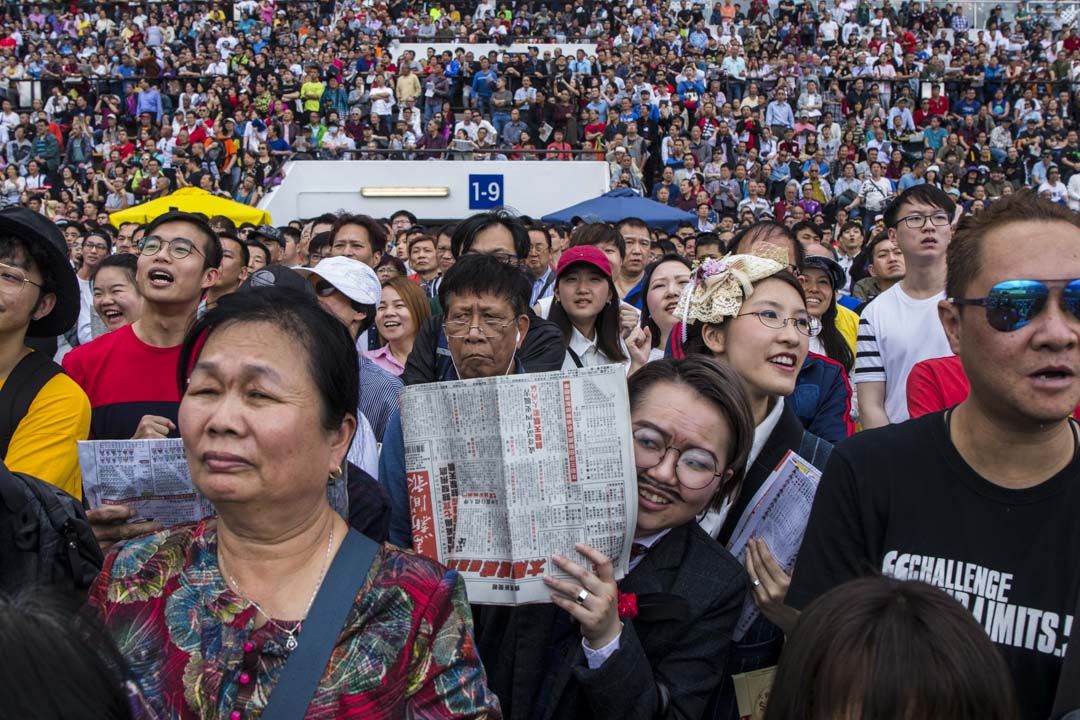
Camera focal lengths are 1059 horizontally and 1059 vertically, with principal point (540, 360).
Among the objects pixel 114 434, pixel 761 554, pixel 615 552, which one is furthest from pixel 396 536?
pixel 114 434

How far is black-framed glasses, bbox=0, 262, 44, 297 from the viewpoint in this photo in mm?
2908

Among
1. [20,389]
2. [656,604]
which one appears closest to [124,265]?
[20,389]

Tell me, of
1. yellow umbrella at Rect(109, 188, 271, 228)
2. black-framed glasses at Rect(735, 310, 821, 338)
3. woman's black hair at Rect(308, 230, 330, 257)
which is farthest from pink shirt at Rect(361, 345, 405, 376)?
yellow umbrella at Rect(109, 188, 271, 228)

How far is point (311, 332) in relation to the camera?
6.58ft

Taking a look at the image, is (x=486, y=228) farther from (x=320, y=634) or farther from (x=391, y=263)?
(x=320, y=634)

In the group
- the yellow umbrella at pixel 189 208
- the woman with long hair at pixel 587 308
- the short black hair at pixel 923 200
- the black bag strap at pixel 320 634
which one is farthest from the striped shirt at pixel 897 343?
the yellow umbrella at pixel 189 208

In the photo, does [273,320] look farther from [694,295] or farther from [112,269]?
[112,269]

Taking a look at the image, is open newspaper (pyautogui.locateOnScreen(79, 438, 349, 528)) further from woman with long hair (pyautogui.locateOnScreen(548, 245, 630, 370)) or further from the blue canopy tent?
the blue canopy tent

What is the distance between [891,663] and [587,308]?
3.51m

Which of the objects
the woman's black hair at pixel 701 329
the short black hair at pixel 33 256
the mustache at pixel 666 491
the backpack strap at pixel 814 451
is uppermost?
the short black hair at pixel 33 256

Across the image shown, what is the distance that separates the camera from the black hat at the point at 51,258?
2.91m

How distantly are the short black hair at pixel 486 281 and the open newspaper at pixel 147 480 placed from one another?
4.08ft

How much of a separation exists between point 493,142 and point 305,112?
4.23 m

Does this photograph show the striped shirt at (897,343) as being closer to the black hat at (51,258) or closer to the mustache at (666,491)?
the mustache at (666,491)
